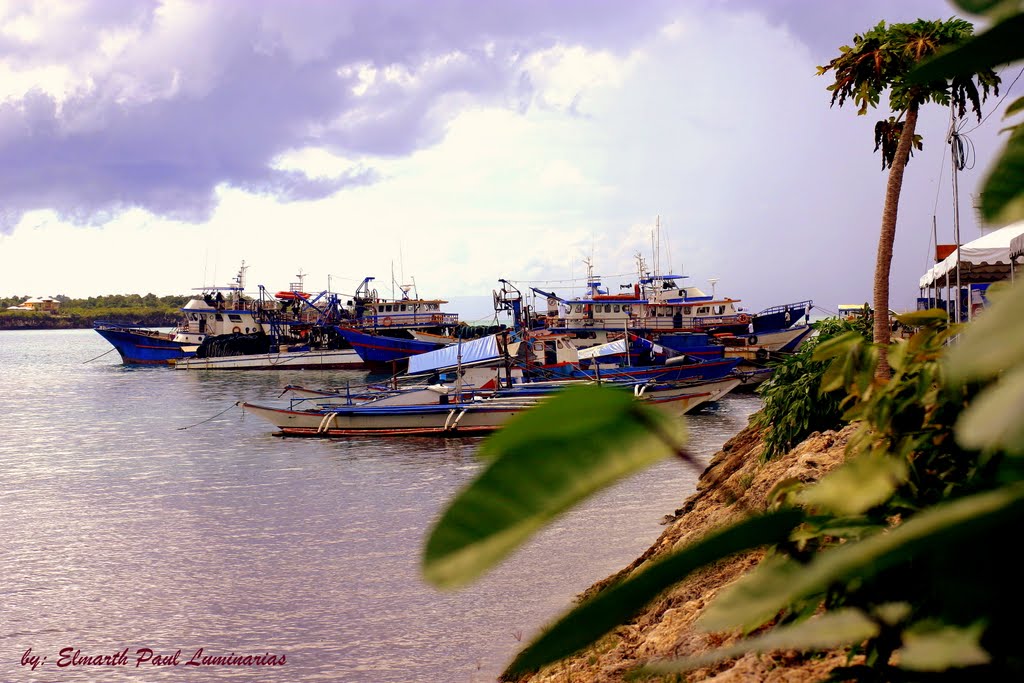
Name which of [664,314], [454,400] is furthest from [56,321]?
[454,400]

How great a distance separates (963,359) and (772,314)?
43.2 m

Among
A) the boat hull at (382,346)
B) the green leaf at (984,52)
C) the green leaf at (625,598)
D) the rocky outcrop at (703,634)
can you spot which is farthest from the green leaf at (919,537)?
the boat hull at (382,346)

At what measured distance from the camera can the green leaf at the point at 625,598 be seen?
1.91 ft

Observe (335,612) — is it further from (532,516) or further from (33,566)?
(532,516)

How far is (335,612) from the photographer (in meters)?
9.12

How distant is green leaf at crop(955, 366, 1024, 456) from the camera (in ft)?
1.20

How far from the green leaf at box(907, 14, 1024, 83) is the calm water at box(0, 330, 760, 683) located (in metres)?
2.29

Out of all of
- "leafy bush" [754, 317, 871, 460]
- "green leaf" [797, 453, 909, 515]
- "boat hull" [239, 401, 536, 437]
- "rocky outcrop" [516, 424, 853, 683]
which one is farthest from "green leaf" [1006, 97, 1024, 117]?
"boat hull" [239, 401, 536, 437]

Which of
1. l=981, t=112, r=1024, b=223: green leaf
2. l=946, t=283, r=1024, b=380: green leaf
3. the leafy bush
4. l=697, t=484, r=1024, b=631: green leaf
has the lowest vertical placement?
the leafy bush

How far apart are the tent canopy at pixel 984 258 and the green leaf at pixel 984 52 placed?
9.37 metres

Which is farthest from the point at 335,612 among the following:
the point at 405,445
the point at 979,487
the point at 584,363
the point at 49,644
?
the point at 584,363

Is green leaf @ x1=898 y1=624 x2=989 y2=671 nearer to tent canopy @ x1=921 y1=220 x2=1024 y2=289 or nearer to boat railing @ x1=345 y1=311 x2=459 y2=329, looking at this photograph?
tent canopy @ x1=921 y1=220 x2=1024 y2=289

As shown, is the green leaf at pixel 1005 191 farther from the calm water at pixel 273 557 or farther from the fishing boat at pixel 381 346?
the fishing boat at pixel 381 346

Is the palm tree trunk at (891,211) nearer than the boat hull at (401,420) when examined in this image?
Yes
